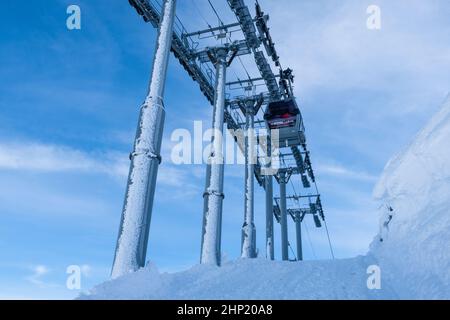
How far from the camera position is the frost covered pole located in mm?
6090

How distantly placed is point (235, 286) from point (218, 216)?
5783 millimetres

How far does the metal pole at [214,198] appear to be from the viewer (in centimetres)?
1020

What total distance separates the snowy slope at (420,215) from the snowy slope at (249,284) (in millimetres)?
434

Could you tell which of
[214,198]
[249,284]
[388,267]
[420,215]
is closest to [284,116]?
[214,198]

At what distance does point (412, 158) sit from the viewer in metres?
6.53

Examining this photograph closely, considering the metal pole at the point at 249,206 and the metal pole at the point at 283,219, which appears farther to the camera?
the metal pole at the point at 283,219

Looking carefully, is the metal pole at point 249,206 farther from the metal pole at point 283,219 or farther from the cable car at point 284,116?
the metal pole at point 283,219

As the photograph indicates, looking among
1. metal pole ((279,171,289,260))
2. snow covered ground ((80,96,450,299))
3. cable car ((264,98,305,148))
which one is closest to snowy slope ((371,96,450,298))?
snow covered ground ((80,96,450,299))

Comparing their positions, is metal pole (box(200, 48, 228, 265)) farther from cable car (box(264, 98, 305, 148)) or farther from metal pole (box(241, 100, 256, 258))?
cable car (box(264, 98, 305, 148))

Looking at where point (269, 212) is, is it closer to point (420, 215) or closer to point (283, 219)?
point (283, 219)

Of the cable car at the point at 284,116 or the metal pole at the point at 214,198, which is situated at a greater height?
the cable car at the point at 284,116

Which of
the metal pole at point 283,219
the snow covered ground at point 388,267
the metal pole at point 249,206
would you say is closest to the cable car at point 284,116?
the metal pole at point 249,206

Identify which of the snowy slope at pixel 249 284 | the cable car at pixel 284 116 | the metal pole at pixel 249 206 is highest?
the cable car at pixel 284 116
